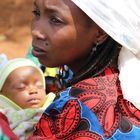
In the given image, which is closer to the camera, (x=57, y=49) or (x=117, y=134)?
(x=117, y=134)

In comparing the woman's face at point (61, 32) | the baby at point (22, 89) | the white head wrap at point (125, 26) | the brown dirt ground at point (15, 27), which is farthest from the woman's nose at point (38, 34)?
the brown dirt ground at point (15, 27)

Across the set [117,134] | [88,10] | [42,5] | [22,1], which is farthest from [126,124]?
[22,1]

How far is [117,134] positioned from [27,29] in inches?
198

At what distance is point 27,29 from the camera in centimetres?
655

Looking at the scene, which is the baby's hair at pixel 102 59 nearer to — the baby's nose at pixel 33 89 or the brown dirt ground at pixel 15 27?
the baby's nose at pixel 33 89

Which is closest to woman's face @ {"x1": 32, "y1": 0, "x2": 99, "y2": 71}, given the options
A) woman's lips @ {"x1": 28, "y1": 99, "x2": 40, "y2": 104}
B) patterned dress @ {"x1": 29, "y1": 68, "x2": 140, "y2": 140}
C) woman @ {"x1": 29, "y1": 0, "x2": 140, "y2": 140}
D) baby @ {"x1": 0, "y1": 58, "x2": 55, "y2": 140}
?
woman @ {"x1": 29, "y1": 0, "x2": 140, "y2": 140}

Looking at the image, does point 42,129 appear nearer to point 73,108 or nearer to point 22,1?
point 73,108

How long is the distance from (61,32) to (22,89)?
1200mm

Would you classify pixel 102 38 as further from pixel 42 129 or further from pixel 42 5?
pixel 42 129

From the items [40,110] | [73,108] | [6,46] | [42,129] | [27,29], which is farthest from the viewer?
[27,29]

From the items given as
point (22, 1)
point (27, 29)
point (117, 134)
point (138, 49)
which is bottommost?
point (117, 134)

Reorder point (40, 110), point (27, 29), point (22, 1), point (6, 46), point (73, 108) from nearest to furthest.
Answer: point (73, 108), point (40, 110), point (6, 46), point (27, 29), point (22, 1)

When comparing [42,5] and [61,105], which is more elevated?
[42,5]

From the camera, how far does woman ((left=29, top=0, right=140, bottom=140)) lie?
1647 millimetres
